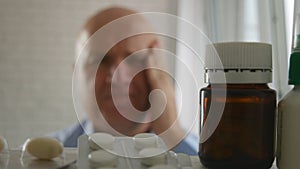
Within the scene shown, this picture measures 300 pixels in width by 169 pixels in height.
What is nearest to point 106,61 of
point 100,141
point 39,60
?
point 100,141

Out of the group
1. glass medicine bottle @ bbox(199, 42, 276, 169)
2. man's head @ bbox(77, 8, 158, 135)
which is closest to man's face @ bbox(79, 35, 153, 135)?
man's head @ bbox(77, 8, 158, 135)

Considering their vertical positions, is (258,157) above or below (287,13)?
below

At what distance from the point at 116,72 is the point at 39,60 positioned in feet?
3.67

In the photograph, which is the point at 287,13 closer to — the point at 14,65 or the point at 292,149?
the point at 292,149

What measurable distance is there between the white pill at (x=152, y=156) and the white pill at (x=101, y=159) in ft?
0.08

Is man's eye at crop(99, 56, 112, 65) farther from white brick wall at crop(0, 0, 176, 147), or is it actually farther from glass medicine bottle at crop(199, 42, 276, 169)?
white brick wall at crop(0, 0, 176, 147)

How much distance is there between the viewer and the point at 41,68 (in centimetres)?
150

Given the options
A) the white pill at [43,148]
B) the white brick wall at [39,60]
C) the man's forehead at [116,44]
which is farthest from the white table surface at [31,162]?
the white brick wall at [39,60]

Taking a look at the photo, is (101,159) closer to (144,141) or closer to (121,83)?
(144,141)

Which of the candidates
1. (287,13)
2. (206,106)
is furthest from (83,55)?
(287,13)

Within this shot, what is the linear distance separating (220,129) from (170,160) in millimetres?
48

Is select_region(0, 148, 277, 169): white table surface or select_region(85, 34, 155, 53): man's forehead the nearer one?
select_region(0, 148, 277, 169): white table surface

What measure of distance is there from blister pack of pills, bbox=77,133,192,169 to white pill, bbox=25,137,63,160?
2 centimetres

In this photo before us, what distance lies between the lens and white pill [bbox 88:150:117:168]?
0.27 metres
